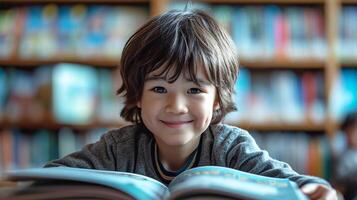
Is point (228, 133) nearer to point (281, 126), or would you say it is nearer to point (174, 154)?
point (174, 154)

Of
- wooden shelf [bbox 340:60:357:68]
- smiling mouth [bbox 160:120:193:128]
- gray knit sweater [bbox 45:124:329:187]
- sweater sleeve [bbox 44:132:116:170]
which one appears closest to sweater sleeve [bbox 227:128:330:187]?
gray knit sweater [bbox 45:124:329:187]

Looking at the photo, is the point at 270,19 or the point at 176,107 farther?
the point at 270,19

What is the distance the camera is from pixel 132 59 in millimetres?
1077

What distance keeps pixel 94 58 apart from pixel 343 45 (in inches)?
46.7

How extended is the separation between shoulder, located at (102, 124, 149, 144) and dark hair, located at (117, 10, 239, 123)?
44mm

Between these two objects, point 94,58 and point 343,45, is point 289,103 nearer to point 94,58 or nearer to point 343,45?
point 343,45

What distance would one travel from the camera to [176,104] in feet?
3.26

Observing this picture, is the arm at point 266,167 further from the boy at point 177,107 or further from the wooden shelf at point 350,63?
the wooden shelf at point 350,63

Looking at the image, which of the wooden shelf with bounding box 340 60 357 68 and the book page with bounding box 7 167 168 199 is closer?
the book page with bounding box 7 167 168 199

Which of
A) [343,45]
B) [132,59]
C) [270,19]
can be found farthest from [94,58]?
[132,59]

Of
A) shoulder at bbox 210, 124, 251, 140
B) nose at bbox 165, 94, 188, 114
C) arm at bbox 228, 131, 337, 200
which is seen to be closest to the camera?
arm at bbox 228, 131, 337, 200

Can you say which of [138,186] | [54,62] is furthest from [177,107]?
[54,62]

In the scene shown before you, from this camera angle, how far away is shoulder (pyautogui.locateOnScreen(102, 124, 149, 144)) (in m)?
1.12

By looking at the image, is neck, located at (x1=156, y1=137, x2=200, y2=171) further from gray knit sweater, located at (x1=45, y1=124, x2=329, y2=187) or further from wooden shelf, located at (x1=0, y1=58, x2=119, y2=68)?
wooden shelf, located at (x1=0, y1=58, x2=119, y2=68)
